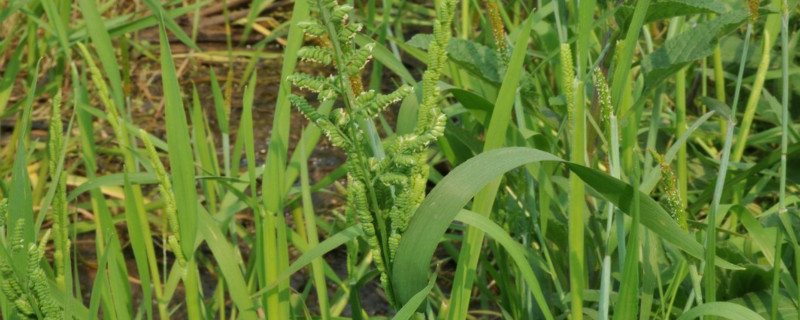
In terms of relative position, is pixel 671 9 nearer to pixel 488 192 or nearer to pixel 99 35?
pixel 488 192

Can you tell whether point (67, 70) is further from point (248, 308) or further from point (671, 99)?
point (248, 308)

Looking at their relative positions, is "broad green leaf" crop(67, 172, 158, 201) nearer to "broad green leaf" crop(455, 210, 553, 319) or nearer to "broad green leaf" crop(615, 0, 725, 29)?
"broad green leaf" crop(455, 210, 553, 319)

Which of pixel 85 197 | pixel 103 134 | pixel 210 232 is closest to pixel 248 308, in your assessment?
pixel 210 232

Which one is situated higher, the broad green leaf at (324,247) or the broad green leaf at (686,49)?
the broad green leaf at (686,49)

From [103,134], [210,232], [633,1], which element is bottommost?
[103,134]

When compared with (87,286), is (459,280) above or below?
above

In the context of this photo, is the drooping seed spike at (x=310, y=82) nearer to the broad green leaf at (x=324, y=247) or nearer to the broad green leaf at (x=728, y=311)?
the broad green leaf at (x=324, y=247)

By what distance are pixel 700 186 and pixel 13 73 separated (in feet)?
3.76

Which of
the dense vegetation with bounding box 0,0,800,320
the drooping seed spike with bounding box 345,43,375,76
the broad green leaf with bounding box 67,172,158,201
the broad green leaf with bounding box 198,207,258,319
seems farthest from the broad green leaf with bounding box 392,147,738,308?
the broad green leaf with bounding box 67,172,158,201

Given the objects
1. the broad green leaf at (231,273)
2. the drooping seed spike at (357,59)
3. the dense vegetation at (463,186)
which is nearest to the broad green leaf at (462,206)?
the dense vegetation at (463,186)

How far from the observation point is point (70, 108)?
2305 millimetres

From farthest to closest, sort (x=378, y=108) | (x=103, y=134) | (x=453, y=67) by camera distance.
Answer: (x=103, y=134), (x=453, y=67), (x=378, y=108)

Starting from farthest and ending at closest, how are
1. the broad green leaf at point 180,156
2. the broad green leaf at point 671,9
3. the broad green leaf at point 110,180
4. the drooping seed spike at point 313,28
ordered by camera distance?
the broad green leaf at point 110,180
the broad green leaf at point 671,9
the broad green leaf at point 180,156
the drooping seed spike at point 313,28

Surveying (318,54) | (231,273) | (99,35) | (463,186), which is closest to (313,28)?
(318,54)
